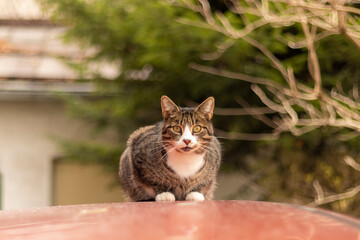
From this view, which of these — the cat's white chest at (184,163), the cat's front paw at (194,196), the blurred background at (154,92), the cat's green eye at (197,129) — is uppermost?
the blurred background at (154,92)

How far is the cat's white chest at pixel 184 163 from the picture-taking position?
1729mm

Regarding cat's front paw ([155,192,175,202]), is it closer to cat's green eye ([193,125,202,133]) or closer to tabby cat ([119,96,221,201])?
tabby cat ([119,96,221,201])

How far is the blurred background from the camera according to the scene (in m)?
3.98

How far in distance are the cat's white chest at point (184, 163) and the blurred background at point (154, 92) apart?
1572 millimetres

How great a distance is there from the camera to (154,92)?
194 inches

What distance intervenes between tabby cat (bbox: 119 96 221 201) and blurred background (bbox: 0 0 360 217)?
1.50m

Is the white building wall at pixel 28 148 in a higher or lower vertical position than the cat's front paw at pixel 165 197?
higher

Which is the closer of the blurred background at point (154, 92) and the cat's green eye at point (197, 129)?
the cat's green eye at point (197, 129)

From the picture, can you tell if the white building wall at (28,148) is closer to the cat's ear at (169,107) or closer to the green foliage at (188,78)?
the green foliage at (188,78)

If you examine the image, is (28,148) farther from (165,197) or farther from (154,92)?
(165,197)

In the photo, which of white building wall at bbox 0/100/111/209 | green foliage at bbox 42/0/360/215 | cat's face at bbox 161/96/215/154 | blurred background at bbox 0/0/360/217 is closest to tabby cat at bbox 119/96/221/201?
cat's face at bbox 161/96/215/154

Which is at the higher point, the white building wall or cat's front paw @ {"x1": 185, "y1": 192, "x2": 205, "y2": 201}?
the white building wall

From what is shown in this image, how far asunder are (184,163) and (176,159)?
0.11 ft

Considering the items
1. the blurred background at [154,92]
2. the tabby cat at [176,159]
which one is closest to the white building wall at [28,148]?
the blurred background at [154,92]
